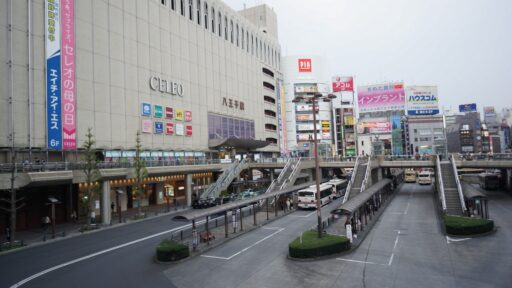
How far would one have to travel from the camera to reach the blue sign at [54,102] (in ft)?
119

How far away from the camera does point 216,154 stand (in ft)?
217

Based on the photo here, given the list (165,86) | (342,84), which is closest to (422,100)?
(342,84)

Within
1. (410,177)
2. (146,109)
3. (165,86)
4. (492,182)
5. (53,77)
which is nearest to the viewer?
(53,77)

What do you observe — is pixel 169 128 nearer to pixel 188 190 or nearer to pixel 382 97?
pixel 188 190

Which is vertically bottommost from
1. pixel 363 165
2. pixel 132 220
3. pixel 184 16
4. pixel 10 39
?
pixel 132 220

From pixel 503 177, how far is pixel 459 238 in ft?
138

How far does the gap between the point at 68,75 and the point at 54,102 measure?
354 cm

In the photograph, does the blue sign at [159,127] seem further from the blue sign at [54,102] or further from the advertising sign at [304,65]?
the advertising sign at [304,65]

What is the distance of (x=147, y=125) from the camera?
49.2 m

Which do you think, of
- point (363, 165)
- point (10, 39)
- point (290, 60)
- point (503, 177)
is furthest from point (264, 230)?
point (290, 60)

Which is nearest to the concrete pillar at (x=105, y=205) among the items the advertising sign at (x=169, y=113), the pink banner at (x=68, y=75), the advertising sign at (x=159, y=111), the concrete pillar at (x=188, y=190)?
the pink banner at (x=68, y=75)

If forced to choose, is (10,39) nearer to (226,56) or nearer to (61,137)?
(61,137)

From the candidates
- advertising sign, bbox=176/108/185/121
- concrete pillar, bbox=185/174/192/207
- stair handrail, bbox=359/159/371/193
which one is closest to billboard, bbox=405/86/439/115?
stair handrail, bbox=359/159/371/193

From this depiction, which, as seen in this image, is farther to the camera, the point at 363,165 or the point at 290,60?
the point at 290,60
